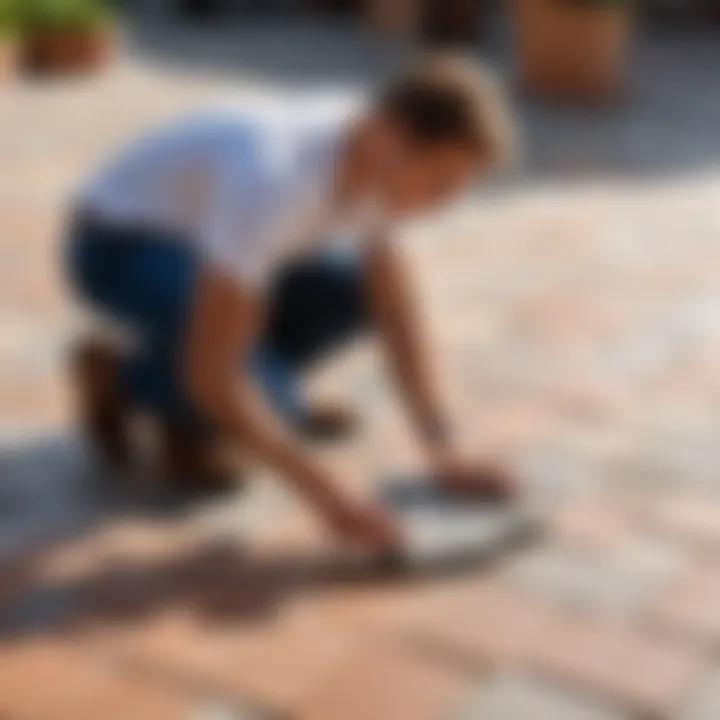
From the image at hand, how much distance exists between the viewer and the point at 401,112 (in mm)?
2025

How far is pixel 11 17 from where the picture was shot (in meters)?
6.59

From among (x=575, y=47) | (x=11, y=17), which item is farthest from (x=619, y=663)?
(x=11, y=17)

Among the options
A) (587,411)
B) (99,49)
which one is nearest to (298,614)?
(587,411)

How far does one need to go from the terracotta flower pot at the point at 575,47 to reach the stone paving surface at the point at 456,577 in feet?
8.37

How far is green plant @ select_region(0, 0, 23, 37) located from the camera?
254 inches

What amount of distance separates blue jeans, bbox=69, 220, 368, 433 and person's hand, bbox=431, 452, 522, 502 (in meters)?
0.29

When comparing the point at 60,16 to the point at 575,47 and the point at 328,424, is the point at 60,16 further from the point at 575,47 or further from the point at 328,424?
the point at 328,424

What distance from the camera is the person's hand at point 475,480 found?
2.38m

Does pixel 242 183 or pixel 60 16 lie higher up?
pixel 60 16

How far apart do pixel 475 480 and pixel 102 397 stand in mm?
612

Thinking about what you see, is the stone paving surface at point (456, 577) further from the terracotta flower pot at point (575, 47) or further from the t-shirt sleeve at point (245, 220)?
the terracotta flower pot at point (575, 47)

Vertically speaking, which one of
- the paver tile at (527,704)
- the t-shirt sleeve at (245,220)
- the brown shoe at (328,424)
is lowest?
the paver tile at (527,704)

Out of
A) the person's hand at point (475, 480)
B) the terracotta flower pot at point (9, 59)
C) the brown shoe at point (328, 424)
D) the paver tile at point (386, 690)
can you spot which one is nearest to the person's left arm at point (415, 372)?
the person's hand at point (475, 480)

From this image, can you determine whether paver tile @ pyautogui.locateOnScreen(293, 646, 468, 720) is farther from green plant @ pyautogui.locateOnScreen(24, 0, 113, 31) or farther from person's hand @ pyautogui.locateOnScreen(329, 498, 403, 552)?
green plant @ pyautogui.locateOnScreen(24, 0, 113, 31)
